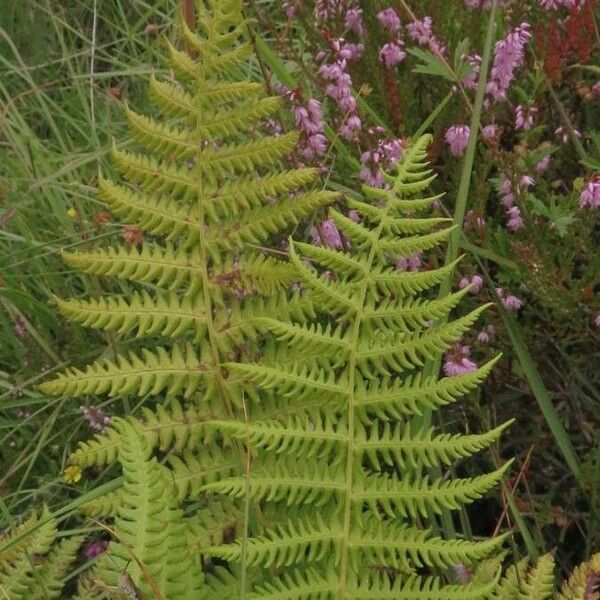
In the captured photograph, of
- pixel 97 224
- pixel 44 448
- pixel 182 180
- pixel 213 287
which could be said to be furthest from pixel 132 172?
pixel 44 448

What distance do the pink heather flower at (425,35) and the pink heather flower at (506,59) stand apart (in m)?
0.12

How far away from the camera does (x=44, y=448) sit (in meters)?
2.35

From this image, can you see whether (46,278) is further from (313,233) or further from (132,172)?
(132,172)

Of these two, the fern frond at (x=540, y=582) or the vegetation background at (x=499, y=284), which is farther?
the vegetation background at (x=499, y=284)

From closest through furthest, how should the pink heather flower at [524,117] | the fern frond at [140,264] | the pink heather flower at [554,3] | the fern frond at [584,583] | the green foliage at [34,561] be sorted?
1. the fern frond at [584,583]
2. the green foliage at [34,561]
3. the fern frond at [140,264]
4. the pink heather flower at [524,117]
5. the pink heather flower at [554,3]

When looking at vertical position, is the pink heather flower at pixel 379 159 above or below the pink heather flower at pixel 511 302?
above

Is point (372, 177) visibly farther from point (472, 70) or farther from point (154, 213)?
point (154, 213)

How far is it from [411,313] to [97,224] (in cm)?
116

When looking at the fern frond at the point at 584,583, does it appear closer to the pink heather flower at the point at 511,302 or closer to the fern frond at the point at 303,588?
the fern frond at the point at 303,588

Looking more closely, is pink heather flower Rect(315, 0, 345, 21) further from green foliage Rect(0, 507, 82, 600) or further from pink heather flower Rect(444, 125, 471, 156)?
green foliage Rect(0, 507, 82, 600)

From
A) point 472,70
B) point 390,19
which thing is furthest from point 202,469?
point 390,19

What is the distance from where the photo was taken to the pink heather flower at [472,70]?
2127mm

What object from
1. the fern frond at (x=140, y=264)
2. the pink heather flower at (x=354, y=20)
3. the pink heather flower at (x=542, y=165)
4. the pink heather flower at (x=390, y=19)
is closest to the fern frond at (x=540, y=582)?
the fern frond at (x=140, y=264)

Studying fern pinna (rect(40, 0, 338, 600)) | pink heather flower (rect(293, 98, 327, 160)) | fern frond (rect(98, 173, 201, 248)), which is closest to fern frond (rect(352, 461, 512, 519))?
fern pinna (rect(40, 0, 338, 600))
